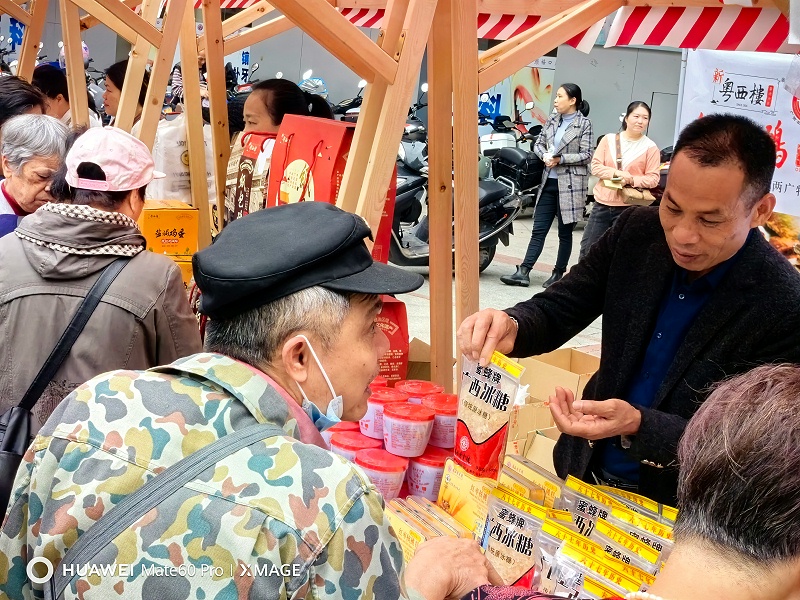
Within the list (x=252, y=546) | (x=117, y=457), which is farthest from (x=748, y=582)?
(x=117, y=457)

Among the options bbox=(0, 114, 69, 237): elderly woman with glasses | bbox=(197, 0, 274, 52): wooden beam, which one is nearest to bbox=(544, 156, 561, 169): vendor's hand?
bbox=(197, 0, 274, 52): wooden beam

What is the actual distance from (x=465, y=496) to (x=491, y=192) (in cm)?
715

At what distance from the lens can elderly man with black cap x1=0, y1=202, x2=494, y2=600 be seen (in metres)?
1.20

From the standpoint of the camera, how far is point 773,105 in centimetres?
432

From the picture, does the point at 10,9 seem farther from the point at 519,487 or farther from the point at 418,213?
the point at 519,487

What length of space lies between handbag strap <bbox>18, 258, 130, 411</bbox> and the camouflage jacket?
1.20 metres

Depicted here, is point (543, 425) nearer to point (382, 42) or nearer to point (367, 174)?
point (367, 174)

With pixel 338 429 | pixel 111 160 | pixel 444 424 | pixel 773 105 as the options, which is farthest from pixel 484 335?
pixel 773 105

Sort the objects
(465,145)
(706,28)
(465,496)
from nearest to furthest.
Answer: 1. (465,496)
2. (465,145)
3. (706,28)

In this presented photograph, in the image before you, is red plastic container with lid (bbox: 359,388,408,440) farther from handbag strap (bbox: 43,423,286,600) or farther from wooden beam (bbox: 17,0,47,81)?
wooden beam (bbox: 17,0,47,81)

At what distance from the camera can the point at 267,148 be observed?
3910 mm

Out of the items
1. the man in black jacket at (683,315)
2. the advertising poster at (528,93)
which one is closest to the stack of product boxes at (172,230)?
the man in black jacket at (683,315)

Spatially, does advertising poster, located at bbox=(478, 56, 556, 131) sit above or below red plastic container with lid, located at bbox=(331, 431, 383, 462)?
above

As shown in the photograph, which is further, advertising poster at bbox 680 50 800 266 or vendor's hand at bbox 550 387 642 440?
advertising poster at bbox 680 50 800 266
